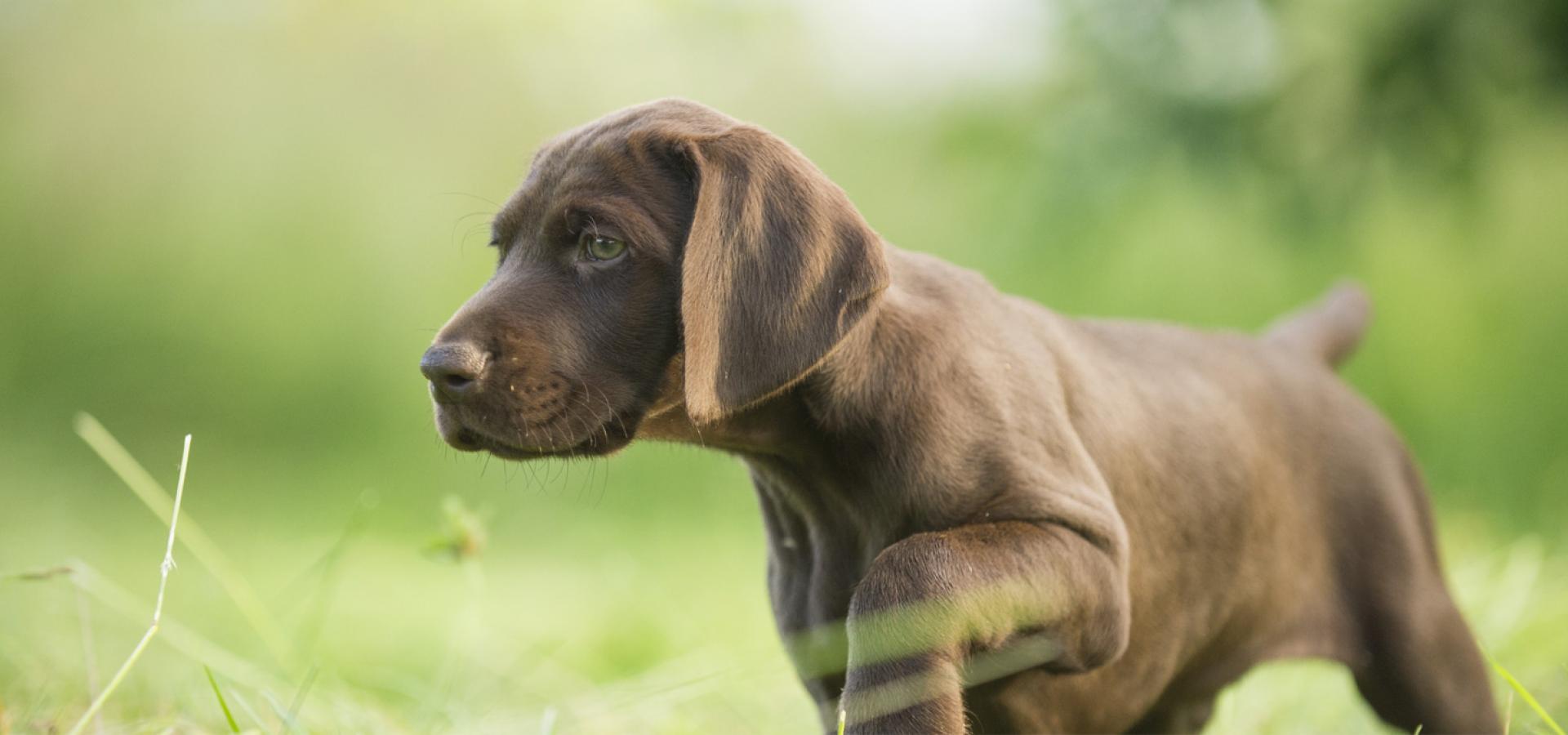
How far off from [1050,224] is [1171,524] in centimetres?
577

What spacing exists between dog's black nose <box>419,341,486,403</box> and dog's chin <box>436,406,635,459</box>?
10cm

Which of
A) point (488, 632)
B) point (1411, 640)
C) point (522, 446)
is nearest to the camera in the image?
point (522, 446)

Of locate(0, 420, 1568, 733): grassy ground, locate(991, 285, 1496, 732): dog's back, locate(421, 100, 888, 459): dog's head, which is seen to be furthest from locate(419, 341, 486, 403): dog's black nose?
locate(991, 285, 1496, 732): dog's back

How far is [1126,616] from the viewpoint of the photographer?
10.8 feet

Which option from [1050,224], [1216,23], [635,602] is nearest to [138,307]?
[635,602]

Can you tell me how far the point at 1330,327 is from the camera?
17.2 feet

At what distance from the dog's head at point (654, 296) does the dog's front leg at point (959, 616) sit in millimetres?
476

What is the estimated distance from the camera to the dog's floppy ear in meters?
2.91

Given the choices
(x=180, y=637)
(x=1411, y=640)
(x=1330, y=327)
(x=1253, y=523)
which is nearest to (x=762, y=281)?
(x=1253, y=523)

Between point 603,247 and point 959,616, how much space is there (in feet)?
3.51

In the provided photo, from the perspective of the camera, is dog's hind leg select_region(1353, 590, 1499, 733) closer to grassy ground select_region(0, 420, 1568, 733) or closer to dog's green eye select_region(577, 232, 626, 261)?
grassy ground select_region(0, 420, 1568, 733)

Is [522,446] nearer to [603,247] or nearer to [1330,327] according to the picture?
[603,247]

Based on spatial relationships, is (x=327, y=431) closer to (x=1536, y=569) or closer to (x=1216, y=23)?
(x=1216, y=23)

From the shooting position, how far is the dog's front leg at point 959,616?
9.36ft
